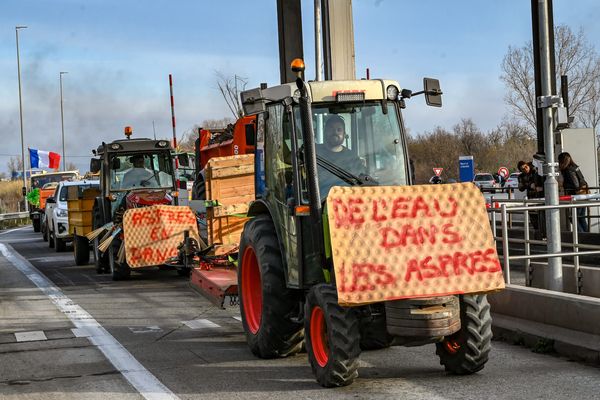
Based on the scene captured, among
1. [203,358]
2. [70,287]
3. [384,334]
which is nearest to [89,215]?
[70,287]

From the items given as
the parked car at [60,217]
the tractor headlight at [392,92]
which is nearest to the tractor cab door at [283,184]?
the tractor headlight at [392,92]

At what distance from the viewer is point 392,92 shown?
8.67 metres

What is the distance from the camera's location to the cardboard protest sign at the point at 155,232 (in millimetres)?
16469

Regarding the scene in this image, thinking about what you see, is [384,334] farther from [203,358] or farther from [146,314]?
[146,314]

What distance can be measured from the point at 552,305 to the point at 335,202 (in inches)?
123

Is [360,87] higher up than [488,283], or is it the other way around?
[360,87]

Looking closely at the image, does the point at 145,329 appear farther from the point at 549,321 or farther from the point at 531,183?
the point at 531,183

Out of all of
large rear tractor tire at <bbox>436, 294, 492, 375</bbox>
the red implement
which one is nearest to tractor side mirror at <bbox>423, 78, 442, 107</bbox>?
large rear tractor tire at <bbox>436, 294, 492, 375</bbox>

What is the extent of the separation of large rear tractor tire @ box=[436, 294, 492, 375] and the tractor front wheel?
0.85 m

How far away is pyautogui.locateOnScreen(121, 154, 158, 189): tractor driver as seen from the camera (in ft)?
63.9

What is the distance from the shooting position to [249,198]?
16.1 meters

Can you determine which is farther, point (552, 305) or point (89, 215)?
point (89, 215)

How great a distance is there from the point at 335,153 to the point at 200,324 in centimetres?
429

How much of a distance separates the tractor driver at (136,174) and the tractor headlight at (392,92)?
11411 mm
